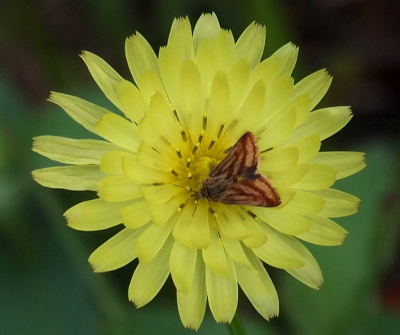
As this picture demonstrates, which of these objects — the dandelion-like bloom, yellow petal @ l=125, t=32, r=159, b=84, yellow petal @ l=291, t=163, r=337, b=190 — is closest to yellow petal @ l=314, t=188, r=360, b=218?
the dandelion-like bloom

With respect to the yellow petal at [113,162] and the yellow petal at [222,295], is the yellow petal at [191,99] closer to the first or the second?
the yellow petal at [113,162]

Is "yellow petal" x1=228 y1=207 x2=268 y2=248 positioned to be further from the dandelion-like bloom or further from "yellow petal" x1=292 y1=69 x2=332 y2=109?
"yellow petal" x1=292 y1=69 x2=332 y2=109

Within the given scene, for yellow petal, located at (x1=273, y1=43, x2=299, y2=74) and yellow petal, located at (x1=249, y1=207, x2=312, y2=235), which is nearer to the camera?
yellow petal, located at (x1=249, y1=207, x2=312, y2=235)

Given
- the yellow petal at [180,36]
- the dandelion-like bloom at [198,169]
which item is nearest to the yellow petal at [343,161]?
the dandelion-like bloom at [198,169]

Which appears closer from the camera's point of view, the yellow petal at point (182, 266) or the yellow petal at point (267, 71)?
the yellow petal at point (182, 266)

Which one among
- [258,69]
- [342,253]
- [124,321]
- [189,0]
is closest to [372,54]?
[189,0]

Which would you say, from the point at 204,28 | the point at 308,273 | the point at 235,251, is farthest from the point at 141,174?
the point at 308,273
